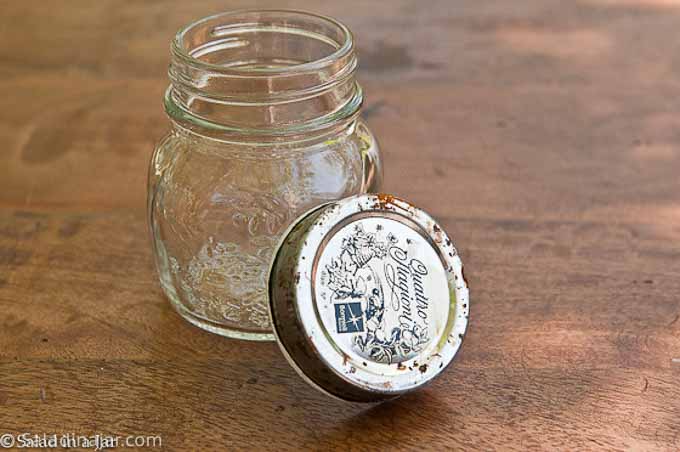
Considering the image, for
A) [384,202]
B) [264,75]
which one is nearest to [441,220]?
[384,202]

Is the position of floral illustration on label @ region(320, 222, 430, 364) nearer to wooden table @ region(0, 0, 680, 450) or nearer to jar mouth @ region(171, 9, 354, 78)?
wooden table @ region(0, 0, 680, 450)

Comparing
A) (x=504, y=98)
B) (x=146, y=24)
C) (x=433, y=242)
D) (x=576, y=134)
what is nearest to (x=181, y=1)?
(x=146, y=24)

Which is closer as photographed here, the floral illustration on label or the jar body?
the floral illustration on label

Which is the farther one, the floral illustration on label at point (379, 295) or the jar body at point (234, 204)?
the jar body at point (234, 204)

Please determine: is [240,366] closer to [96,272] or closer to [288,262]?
[288,262]

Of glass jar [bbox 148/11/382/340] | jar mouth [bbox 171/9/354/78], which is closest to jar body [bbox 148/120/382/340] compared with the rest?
glass jar [bbox 148/11/382/340]

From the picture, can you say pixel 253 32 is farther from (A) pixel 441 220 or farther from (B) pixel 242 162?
(A) pixel 441 220

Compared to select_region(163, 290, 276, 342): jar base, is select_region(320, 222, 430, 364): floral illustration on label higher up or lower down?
higher up

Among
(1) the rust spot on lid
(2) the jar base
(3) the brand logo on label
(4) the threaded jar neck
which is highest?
(4) the threaded jar neck

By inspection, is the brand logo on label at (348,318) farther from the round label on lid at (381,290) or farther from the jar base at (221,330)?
the jar base at (221,330)

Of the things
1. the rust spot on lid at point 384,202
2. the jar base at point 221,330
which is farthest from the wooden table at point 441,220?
the rust spot on lid at point 384,202
